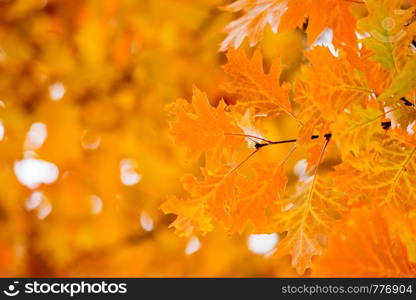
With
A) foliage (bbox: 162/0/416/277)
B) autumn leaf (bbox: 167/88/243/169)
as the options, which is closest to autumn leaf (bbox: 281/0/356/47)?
foliage (bbox: 162/0/416/277)

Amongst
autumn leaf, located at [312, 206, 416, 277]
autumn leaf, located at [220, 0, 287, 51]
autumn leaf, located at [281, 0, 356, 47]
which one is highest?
autumn leaf, located at [220, 0, 287, 51]

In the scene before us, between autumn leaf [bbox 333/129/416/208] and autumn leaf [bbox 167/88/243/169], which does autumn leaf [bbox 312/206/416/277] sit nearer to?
autumn leaf [bbox 333/129/416/208]

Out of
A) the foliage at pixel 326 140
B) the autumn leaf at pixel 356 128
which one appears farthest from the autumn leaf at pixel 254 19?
the autumn leaf at pixel 356 128

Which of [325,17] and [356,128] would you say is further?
[325,17]

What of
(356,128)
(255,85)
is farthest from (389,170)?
(255,85)

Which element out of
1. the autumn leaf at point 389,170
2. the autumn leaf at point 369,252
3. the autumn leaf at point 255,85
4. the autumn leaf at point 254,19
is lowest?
the autumn leaf at point 369,252

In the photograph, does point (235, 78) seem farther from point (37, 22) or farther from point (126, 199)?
point (37, 22)

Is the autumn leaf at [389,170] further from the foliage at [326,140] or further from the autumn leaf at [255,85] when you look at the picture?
the autumn leaf at [255,85]

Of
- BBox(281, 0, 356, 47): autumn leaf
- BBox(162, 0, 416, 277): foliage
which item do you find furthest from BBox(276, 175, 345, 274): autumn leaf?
BBox(281, 0, 356, 47): autumn leaf

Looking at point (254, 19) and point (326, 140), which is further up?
point (254, 19)

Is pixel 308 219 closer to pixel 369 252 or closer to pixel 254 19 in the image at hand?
pixel 369 252

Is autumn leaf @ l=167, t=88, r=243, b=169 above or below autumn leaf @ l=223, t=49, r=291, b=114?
below

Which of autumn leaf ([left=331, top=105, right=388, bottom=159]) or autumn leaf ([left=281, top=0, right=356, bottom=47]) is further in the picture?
autumn leaf ([left=281, top=0, right=356, bottom=47])
